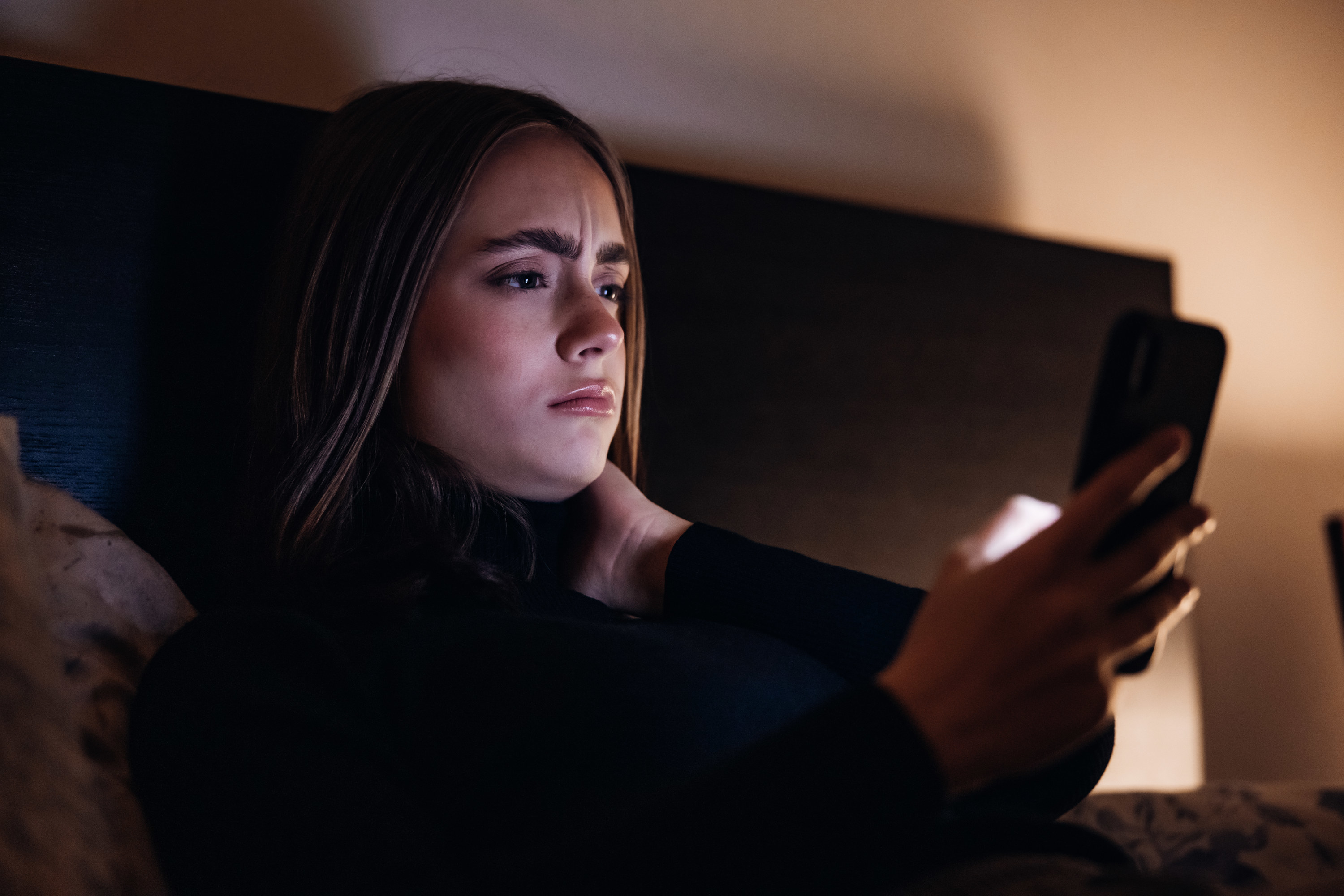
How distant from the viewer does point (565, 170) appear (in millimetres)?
986

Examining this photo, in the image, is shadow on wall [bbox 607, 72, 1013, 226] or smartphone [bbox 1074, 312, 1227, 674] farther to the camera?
shadow on wall [bbox 607, 72, 1013, 226]

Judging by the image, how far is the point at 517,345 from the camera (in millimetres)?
901

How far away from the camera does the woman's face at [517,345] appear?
0.90 meters

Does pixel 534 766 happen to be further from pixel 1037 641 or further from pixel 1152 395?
pixel 1152 395

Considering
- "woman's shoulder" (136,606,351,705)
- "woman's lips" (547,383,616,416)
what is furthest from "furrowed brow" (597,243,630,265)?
"woman's shoulder" (136,606,351,705)

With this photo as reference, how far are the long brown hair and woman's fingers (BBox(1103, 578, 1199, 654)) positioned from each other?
57 cm

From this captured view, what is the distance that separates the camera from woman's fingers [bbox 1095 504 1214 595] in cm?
45

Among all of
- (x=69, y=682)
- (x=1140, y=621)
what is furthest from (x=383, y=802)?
(x=1140, y=621)

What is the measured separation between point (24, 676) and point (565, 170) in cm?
67

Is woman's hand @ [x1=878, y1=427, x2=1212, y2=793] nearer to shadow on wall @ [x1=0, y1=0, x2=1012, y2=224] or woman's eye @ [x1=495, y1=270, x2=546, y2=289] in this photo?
woman's eye @ [x1=495, y1=270, x2=546, y2=289]

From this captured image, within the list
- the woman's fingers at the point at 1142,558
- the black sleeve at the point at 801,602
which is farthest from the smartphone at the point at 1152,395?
the black sleeve at the point at 801,602

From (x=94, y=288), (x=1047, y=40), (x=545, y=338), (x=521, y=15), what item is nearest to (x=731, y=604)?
(x=545, y=338)

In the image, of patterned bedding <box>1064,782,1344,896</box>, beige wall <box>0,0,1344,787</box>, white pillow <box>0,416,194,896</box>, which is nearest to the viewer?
white pillow <box>0,416,194,896</box>

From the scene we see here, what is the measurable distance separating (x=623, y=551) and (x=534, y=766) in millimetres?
455
